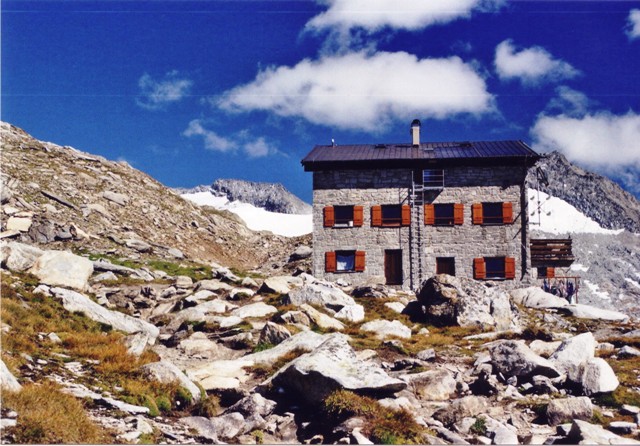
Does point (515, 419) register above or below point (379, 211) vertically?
below

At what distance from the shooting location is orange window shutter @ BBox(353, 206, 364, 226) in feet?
113

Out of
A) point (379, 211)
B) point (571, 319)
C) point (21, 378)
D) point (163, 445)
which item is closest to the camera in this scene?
point (163, 445)

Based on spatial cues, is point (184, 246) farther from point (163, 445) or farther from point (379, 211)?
point (163, 445)

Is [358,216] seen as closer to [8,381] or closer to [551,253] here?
[551,253]

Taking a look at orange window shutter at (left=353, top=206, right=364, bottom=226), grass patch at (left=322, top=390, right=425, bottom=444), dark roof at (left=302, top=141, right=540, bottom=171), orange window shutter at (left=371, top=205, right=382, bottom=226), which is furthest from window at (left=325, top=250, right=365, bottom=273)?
grass patch at (left=322, top=390, right=425, bottom=444)

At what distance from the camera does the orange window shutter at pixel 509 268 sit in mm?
33688

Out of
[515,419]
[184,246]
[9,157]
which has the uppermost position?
[9,157]

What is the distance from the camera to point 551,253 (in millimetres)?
38531

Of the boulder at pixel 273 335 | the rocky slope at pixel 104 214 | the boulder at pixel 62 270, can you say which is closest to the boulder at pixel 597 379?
the boulder at pixel 273 335

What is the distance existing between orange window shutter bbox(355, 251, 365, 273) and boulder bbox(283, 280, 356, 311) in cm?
1221

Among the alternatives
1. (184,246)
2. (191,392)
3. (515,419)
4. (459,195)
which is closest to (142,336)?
(191,392)

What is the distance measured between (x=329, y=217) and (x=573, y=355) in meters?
22.4

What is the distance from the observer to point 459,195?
3444cm

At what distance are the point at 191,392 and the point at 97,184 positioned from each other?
39493mm
